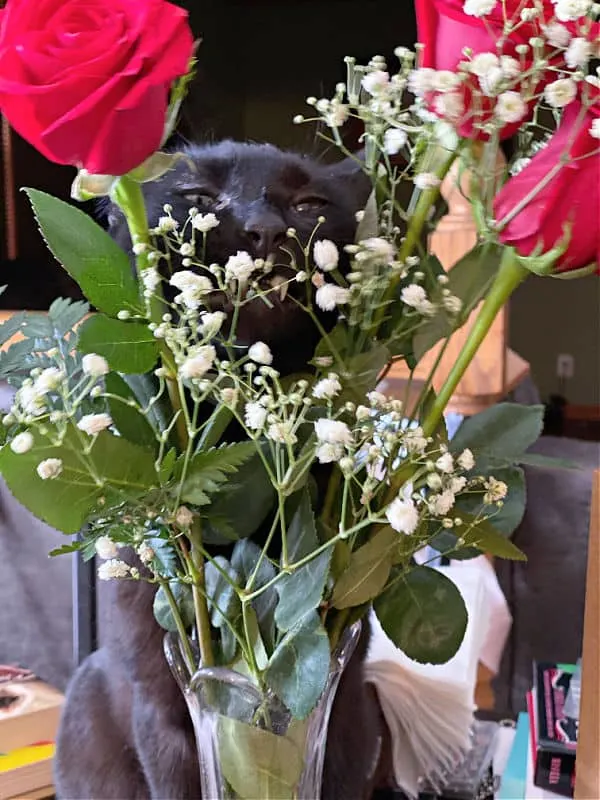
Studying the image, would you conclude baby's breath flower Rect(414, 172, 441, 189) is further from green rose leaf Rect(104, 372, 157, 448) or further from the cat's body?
green rose leaf Rect(104, 372, 157, 448)

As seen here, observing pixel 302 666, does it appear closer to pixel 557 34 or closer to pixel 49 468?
pixel 49 468

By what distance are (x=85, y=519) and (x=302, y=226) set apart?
0.75 ft

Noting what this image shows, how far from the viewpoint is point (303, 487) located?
440 mm

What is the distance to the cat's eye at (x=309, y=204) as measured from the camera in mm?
525

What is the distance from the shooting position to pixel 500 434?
47cm

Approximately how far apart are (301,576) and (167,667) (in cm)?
24

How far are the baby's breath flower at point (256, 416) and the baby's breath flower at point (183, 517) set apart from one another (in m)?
0.06

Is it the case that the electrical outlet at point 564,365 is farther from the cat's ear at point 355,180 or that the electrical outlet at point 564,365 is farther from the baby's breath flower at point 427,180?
the baby's breath flower at point 427,180

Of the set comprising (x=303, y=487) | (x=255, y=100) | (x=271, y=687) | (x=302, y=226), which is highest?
(x=255, y=100)

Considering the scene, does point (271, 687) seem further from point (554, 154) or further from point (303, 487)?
point (554, 154)

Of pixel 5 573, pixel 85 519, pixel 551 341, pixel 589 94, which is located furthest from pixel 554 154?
pixel 551 341

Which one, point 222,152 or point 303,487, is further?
point 222,152

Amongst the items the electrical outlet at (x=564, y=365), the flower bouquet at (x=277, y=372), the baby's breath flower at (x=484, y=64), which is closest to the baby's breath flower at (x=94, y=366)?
the flower bouquet at (x=277, y=372)

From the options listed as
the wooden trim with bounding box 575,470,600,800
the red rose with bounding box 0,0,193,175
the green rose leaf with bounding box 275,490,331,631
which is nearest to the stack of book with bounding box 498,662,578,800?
the wooden trim with bounding box 575,470,600,800
